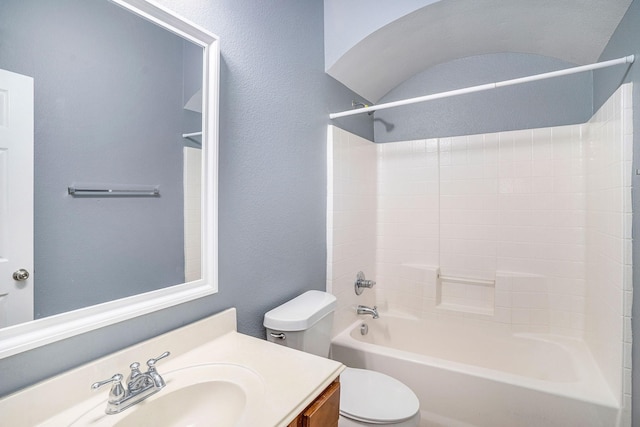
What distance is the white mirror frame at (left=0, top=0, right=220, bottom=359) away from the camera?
0.81 meters

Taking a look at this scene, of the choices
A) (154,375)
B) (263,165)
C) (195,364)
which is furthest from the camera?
(263,165)

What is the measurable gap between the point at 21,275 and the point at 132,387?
414mm

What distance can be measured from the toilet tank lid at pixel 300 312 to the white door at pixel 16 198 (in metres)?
0.86

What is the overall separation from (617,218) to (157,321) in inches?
81.5

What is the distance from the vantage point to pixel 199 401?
0.94 m

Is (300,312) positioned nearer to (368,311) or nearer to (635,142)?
(368,311)

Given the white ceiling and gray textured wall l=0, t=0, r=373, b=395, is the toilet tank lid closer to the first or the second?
gray textured wall l=0, t=0, r=373, b=395

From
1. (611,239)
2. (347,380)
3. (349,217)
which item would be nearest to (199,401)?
(347,380)

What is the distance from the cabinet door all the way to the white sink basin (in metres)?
0.14

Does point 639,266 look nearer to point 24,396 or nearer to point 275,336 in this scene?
point 275,336

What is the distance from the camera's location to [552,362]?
1996 millimetres

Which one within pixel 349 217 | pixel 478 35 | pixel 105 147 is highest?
pixel 478 35

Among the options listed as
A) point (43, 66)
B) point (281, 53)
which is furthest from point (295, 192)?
Result: point (43, 66)

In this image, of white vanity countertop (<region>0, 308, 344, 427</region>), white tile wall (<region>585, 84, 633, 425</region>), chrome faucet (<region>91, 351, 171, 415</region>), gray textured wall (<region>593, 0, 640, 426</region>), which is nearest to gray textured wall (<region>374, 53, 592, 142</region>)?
white tile wall (<region>585, 84, 633, 425</region>)
